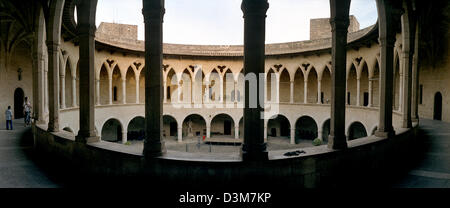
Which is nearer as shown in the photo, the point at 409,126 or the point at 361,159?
the point at 361,159

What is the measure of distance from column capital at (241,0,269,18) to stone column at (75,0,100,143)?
13.1 ft

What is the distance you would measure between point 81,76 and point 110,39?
16.7m

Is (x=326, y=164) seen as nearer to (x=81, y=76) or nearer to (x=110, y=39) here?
(x=81, y=76)

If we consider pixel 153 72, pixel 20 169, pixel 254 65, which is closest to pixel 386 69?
pixel 254 65

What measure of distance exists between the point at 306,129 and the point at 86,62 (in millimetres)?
25152

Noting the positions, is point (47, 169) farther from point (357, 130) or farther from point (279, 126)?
point (279, 126)

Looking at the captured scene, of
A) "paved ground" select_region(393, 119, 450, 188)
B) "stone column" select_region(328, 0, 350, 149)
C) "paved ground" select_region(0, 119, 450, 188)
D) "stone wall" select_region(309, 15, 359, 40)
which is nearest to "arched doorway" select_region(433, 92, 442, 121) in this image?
"paved ground" select_region(0, 119, 450, 188)

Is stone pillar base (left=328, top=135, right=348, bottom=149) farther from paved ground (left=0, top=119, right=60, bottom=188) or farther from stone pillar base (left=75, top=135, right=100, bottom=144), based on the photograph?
paved ground (left=0, top=119, right=60, bottom=188)

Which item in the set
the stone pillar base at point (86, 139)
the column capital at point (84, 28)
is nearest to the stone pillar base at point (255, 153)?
the stone pillar base at point (86, 139)

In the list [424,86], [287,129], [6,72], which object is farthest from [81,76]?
[287,129]

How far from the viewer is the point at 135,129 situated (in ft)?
89.7

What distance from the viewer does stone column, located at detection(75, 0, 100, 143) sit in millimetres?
6113
